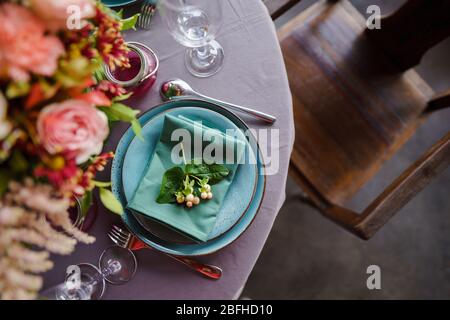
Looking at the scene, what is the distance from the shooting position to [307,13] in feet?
4.51

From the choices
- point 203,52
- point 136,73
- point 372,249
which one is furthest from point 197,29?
point 372,249

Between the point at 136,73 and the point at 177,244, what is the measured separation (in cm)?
37

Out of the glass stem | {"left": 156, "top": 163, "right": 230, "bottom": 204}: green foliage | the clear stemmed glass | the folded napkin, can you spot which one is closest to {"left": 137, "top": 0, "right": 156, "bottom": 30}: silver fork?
the glass stem

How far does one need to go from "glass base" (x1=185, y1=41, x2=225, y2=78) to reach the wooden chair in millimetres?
448

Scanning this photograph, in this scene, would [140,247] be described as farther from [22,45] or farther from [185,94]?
[22,45]

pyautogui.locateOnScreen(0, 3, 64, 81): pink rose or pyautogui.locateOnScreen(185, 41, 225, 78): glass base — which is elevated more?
pyautogui.locateOnScreen(0, 3, 64, 81): pink rose

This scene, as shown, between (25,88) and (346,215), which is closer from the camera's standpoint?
(25,88)

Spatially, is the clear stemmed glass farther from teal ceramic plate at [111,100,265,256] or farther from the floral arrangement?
the floral arrangement

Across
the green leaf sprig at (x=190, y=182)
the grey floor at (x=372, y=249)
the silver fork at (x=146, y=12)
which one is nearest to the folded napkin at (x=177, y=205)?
the green leaf sprig at (x=190, y=182)

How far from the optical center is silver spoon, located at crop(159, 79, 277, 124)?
0.93 meters

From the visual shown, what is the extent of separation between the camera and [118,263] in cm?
89

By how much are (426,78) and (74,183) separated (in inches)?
68.0
